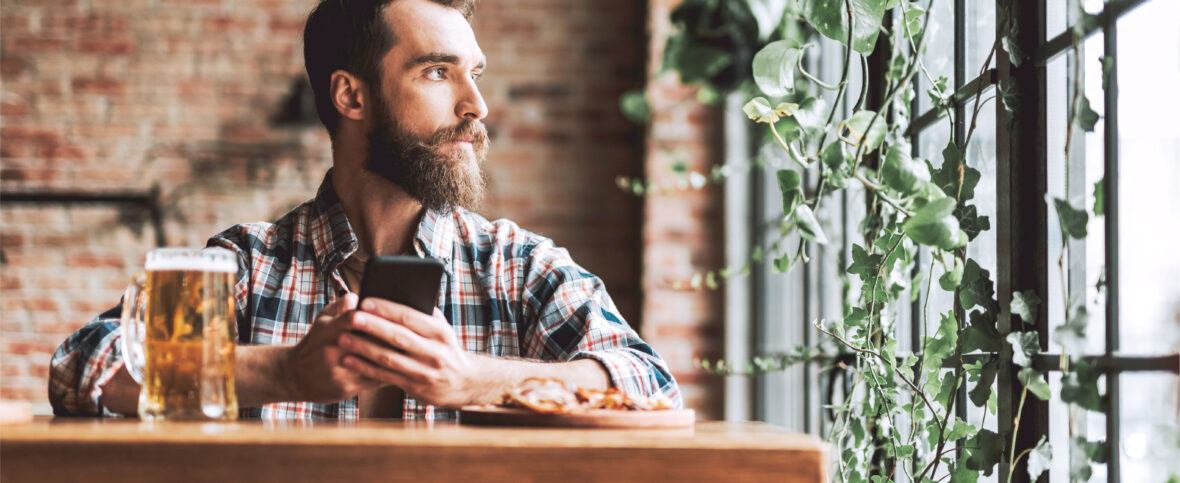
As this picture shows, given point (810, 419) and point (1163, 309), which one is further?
point (810, 419)

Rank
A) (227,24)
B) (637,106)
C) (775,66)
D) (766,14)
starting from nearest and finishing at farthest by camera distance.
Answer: (775,66), (766,14), (637,106), (227,24)

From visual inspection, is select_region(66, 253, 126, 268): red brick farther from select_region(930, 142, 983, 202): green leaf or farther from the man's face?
select_region(930, 142, 983, 202): green leaf

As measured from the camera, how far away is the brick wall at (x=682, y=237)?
3.41 meters

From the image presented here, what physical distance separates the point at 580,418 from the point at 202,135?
318 cm

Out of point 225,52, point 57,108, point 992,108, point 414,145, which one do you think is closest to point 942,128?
point 992,108

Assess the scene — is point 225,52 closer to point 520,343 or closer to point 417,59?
point 417,59

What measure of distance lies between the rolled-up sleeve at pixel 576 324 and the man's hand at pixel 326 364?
341 mm

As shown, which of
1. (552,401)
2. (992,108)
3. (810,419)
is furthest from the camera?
(810,419)

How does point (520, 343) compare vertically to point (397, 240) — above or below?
below

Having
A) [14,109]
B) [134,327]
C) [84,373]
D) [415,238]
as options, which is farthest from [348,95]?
[14,109]

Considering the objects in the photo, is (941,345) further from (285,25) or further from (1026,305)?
(285,25)

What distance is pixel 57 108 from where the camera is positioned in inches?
146

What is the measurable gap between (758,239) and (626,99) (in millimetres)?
614

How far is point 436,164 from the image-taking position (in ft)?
5.36
